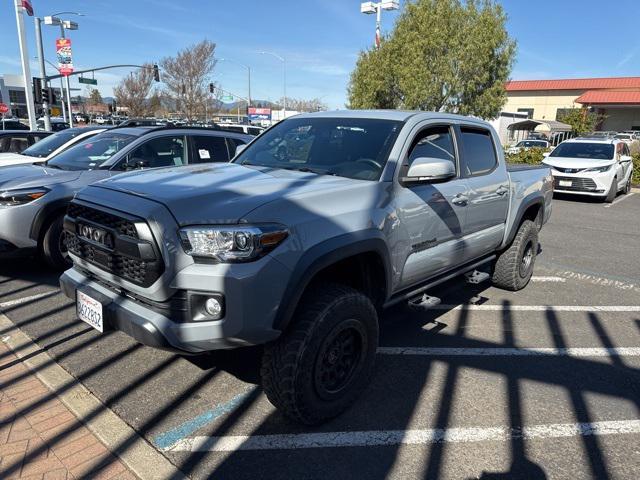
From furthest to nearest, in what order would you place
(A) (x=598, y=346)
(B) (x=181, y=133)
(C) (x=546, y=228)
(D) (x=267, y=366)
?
(C) (x=546, y=228) → (B) (x=181, y=133) → (A) (x=598, y=346) → (D) (x=267, y=366)

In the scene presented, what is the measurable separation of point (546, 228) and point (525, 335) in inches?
236

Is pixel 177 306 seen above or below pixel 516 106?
below

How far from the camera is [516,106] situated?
63344 mm

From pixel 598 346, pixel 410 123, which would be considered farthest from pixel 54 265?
pixel 598 346

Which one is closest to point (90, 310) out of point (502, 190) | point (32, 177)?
point (32, 177)

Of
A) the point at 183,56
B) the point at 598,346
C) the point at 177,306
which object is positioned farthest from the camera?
the point at 183,56

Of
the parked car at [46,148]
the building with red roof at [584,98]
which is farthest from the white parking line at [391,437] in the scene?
the building with red roof at [584,98]

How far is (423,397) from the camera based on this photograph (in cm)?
325

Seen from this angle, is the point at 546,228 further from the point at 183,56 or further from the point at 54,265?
the point at 183,56

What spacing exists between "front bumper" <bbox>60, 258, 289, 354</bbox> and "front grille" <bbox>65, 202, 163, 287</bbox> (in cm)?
17

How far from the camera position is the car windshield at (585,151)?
1375cm

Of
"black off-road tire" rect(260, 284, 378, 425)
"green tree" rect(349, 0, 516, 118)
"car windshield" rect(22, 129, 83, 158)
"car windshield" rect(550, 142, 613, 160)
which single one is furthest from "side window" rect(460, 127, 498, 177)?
"green tree" rect(349, 0, 516, 118)

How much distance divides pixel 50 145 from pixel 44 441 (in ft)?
22.5

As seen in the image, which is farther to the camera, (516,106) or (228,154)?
(516,106)
